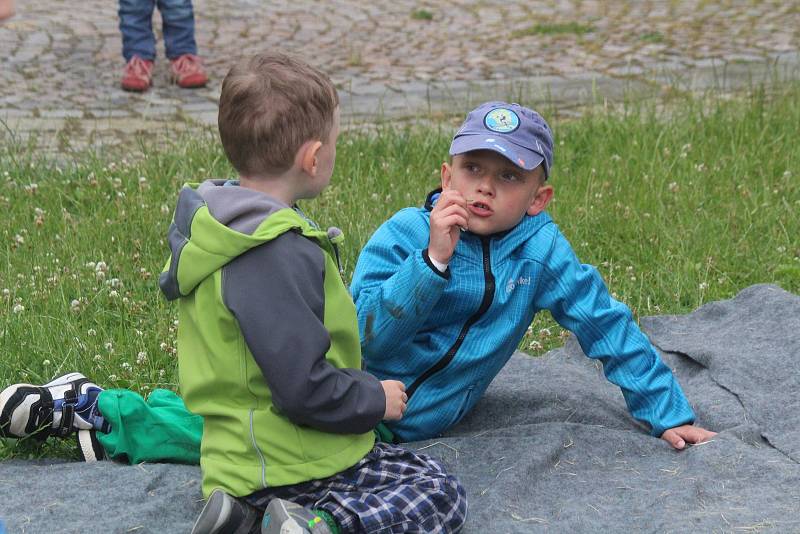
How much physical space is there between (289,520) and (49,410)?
1.05m

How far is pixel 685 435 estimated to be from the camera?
11.9 ft

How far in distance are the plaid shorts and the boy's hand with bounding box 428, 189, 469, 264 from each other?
1.76ft

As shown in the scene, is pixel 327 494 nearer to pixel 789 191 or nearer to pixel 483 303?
pixel 483 303

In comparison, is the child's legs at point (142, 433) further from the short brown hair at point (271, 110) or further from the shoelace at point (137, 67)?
the shoelace at point (137, 67)

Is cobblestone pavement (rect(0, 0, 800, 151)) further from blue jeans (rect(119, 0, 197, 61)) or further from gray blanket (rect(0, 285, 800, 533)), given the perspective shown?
gray blanket (rect(0, 285, 800, 533))

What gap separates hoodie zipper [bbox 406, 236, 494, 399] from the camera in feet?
11.4

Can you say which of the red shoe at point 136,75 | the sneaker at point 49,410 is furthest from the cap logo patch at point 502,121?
the red shoe at point 136,75

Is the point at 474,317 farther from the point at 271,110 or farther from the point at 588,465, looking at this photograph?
the point at 271,110

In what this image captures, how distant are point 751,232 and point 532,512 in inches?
98.6

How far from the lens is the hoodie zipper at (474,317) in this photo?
3469mm

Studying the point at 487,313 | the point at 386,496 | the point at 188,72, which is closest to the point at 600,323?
the point at 487,313

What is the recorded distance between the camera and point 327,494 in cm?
295

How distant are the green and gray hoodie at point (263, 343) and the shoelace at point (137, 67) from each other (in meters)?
5.13

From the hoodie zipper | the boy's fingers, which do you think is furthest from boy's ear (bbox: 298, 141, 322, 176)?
the boy's fingers
